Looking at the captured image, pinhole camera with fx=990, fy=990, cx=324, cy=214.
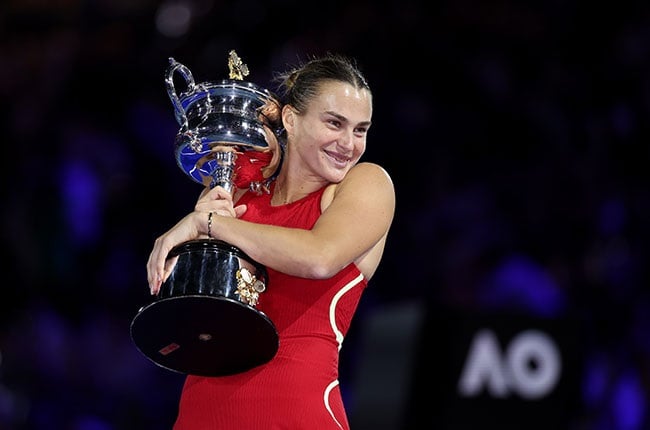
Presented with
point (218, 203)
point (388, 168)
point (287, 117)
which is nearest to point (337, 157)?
point (287, 117)

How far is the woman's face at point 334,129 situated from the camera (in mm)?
2232

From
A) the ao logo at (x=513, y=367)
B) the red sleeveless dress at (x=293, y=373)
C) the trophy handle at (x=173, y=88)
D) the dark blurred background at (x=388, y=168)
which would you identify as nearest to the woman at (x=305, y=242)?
the red sleeveless dress at (x=293, y=373)

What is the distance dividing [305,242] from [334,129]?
0.33 metres

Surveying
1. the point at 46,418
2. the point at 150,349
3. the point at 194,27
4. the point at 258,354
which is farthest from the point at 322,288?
the point at 194,27

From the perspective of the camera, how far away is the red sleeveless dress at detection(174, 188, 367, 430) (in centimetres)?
211

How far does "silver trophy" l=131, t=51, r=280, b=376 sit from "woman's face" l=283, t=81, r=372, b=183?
11 centimetres

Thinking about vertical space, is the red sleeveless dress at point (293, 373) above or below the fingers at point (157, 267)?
below

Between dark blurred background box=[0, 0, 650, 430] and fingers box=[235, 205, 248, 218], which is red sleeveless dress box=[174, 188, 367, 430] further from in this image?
dark blurred background box=[0, 0, 650, 430]

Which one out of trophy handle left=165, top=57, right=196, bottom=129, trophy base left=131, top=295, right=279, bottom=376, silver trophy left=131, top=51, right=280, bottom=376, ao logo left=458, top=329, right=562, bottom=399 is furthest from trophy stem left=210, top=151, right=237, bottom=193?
ao logo left=458, top=329, right=562, bottom=399

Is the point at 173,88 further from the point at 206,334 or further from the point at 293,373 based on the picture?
the point at 293,373

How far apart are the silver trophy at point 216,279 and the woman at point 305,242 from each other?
4 centimetres

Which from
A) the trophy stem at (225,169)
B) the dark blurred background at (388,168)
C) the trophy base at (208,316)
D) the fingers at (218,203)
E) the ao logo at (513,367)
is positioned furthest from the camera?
the dark blurred background at (388,168)

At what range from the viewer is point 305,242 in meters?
2.05

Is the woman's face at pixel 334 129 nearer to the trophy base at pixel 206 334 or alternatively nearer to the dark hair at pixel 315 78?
the dark hair at pixel 315 78
